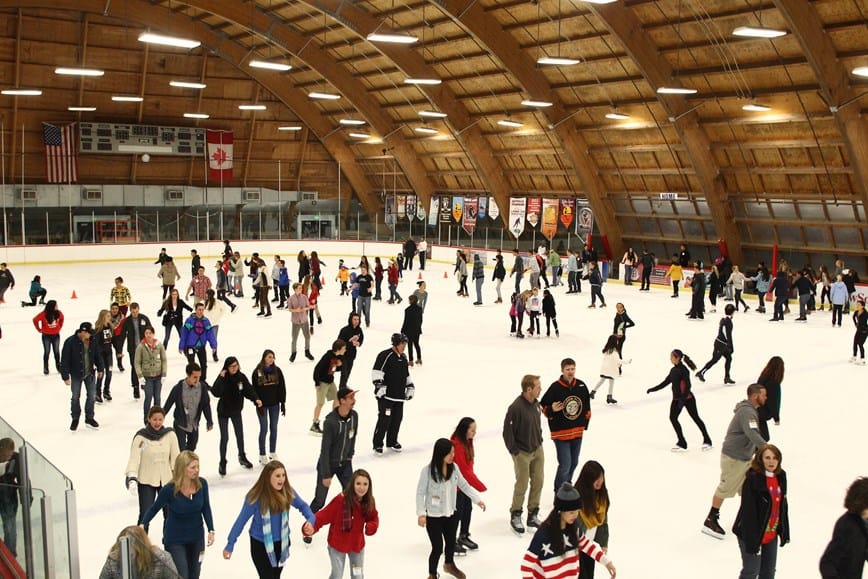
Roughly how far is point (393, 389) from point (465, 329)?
10256 millimetres

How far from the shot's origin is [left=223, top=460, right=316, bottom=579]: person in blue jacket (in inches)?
225

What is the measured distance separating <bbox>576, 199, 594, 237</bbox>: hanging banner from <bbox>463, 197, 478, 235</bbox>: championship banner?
5.97m

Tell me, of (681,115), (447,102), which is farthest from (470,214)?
(681,115)

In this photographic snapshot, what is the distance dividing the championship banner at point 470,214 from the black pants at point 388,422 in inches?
1169

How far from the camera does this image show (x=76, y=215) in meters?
38.7

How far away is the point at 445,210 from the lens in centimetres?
4138

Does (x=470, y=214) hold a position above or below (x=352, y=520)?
above

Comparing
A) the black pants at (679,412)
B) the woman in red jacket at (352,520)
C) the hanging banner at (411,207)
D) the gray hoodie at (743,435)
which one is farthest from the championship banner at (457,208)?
the woman in red jacket at (352,520)

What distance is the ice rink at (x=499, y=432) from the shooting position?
7707 mm

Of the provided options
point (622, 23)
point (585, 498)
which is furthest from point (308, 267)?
point (585, 498)

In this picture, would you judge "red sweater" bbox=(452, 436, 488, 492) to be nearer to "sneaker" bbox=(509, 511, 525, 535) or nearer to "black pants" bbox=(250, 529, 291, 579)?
"sneaker" bbox=(509, 511, 525, 535)

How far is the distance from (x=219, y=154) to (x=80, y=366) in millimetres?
33585

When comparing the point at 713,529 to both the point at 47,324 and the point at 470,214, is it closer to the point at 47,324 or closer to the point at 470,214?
the point at 47,324

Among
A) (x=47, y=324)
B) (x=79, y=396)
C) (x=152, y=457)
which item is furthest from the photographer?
(x=47, y=324)
